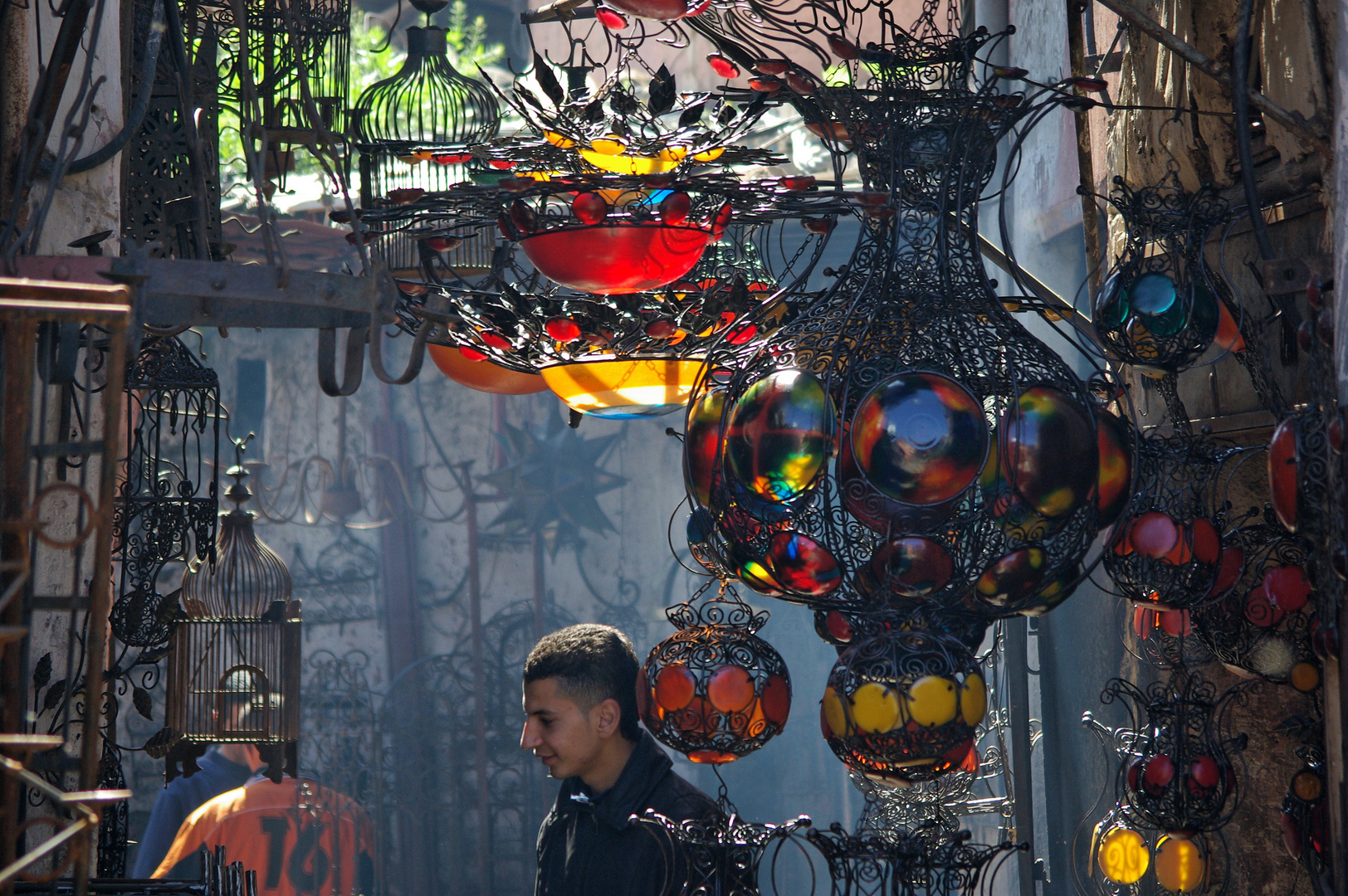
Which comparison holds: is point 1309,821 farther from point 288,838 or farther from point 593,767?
point 288,838

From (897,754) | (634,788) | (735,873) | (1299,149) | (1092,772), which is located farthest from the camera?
(1092,772)

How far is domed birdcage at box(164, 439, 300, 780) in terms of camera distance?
3.66 meters

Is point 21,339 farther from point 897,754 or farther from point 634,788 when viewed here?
point 634,788

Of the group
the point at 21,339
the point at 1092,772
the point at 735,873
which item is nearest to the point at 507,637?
the point at 1092,772

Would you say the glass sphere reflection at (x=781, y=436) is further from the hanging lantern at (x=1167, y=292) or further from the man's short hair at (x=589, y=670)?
the man's short hair at (x=589, y=670)

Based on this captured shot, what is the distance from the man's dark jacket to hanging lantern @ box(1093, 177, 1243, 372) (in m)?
1.14

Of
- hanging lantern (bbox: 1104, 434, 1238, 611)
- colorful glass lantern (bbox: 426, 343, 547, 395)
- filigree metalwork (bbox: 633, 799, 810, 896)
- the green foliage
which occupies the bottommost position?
filigree metalwork (bbox: 633, 799, 810, 896)

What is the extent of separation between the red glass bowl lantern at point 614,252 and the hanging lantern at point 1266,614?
3.17 feet

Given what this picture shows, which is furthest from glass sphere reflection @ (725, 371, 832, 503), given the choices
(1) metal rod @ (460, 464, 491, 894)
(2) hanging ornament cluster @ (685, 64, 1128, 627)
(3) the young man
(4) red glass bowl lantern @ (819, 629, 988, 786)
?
(1) metal rod @ (460, 464, 491, 894)

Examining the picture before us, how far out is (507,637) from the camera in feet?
A: 23.0

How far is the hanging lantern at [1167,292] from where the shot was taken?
1.91m

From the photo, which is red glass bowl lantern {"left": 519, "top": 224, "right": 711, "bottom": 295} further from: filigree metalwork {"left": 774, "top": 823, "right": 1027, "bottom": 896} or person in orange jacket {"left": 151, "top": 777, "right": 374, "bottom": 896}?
person in orange jacket {"left": 151, "top": 777, "right": 374, "bottom": 896}

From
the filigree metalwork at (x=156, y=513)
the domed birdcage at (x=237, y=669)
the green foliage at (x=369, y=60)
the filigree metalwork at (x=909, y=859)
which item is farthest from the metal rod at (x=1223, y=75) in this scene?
the green foliage at (x=369, y=60)

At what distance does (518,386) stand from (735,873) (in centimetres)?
125
